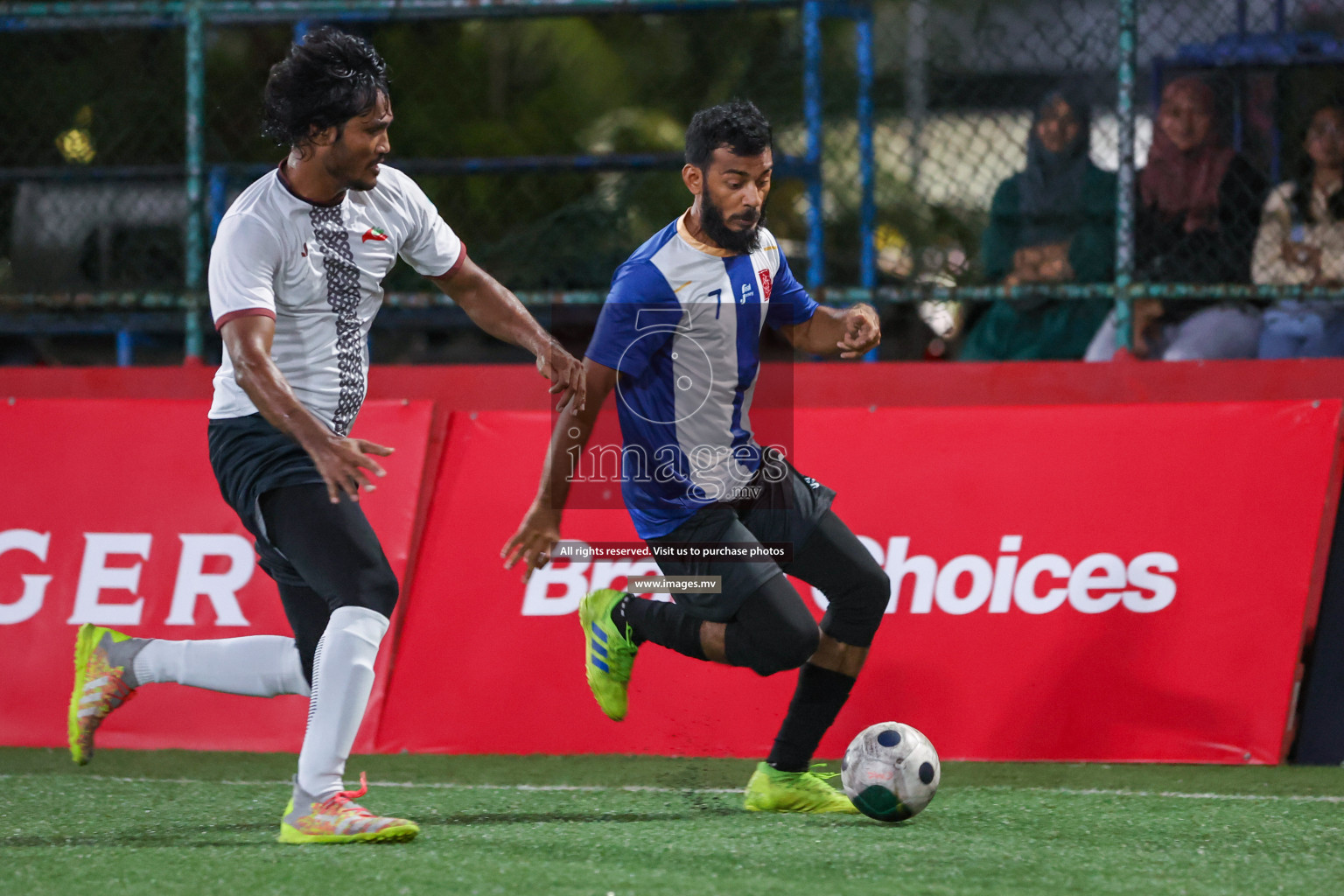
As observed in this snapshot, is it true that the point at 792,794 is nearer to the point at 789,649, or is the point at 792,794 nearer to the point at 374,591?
the point at 789,649

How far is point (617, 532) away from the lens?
19.8 ft

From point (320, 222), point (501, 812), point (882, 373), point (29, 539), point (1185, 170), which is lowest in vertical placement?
point (501, 812)

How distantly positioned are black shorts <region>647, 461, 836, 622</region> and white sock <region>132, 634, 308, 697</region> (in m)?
1.15

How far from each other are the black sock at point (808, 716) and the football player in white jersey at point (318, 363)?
117 centimetres

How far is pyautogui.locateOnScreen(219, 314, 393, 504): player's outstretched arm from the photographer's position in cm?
373

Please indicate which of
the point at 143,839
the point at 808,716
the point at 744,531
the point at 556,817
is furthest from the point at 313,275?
the point at 808,716

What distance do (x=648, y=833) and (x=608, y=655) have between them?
0.79 meters

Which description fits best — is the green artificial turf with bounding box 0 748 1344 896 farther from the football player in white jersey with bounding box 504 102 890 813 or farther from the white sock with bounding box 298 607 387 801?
the football player in white jersey with bounding box 504 102 890 813

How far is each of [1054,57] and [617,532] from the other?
287cm

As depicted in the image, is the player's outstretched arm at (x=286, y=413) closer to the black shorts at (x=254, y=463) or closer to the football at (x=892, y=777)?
the black shorts at (x=254, y=463)

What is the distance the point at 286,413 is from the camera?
3807 mm

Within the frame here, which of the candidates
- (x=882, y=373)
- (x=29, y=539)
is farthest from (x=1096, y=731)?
(x=29, y=539)

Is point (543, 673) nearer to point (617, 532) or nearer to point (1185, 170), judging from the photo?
point (617, 532)

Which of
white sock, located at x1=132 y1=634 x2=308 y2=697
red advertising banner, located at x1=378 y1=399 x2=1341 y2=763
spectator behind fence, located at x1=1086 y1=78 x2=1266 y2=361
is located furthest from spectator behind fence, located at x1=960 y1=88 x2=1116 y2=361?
white sock, located at x1=132 y1=634 x2=308 y2=697
